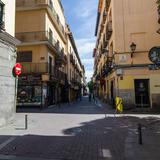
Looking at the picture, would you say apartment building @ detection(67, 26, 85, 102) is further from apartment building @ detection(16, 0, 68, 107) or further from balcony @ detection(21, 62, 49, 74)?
balcony @ detection(21, 62, 49, 74)

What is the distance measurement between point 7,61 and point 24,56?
42.3ft

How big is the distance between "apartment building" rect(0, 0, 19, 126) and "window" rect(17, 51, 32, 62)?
11.5 metres

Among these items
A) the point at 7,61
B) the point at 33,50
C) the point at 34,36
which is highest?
the point at 34,36

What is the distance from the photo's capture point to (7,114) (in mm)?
11883

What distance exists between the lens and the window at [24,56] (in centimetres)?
2420

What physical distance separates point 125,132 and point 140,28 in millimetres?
12533

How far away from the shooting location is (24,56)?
80.2ft

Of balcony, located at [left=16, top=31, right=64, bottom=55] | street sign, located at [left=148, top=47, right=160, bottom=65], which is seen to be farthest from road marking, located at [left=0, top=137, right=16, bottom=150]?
balcony, located at [left=16, top=31, right=64, bottom=55]

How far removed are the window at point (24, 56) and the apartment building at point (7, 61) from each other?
11.5m

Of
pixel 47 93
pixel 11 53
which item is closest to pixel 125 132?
pixel 11 53

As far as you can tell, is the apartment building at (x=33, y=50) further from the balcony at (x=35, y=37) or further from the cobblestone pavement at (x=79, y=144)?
the cobblestone pavement at (x=79, y=144)

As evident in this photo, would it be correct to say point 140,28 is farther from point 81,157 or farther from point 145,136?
point 81,157

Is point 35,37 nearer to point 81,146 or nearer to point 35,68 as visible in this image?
point 35,68

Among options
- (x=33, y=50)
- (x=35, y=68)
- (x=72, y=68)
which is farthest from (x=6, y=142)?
(x=72, y=68)
